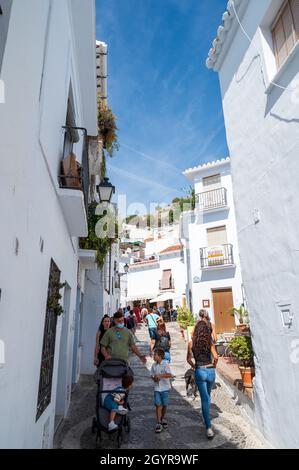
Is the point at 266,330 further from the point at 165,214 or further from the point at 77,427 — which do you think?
the point at 165,214

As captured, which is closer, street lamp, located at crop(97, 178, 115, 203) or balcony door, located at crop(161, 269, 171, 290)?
street lamp, located at crop(97, 178, 115, 203)

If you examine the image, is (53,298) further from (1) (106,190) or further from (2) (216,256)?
(2) (216,256)

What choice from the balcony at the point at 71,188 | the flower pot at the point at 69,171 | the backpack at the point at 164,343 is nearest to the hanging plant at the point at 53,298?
the balcony at the point at 71,188

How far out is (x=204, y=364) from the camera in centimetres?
517

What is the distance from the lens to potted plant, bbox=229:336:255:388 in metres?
6.06

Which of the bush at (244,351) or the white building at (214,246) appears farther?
the white building at (214,246)

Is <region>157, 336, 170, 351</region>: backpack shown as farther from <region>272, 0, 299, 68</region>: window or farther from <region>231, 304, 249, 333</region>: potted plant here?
<region>272, 0, 299, 68</region>: window

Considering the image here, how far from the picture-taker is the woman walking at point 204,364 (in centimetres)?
505

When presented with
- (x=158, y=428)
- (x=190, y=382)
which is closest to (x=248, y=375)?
(x=190, y=382)

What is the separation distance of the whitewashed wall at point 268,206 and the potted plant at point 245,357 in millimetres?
870

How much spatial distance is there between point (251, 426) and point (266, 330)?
1.95m

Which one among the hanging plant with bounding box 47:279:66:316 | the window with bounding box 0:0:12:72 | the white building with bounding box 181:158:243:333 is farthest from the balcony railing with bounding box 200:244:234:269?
the window with bounding box 0:0:12:72

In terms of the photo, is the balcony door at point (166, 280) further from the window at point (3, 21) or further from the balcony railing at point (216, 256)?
the window at point (3, 21)

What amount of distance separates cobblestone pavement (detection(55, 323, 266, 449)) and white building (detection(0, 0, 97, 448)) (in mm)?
1002
